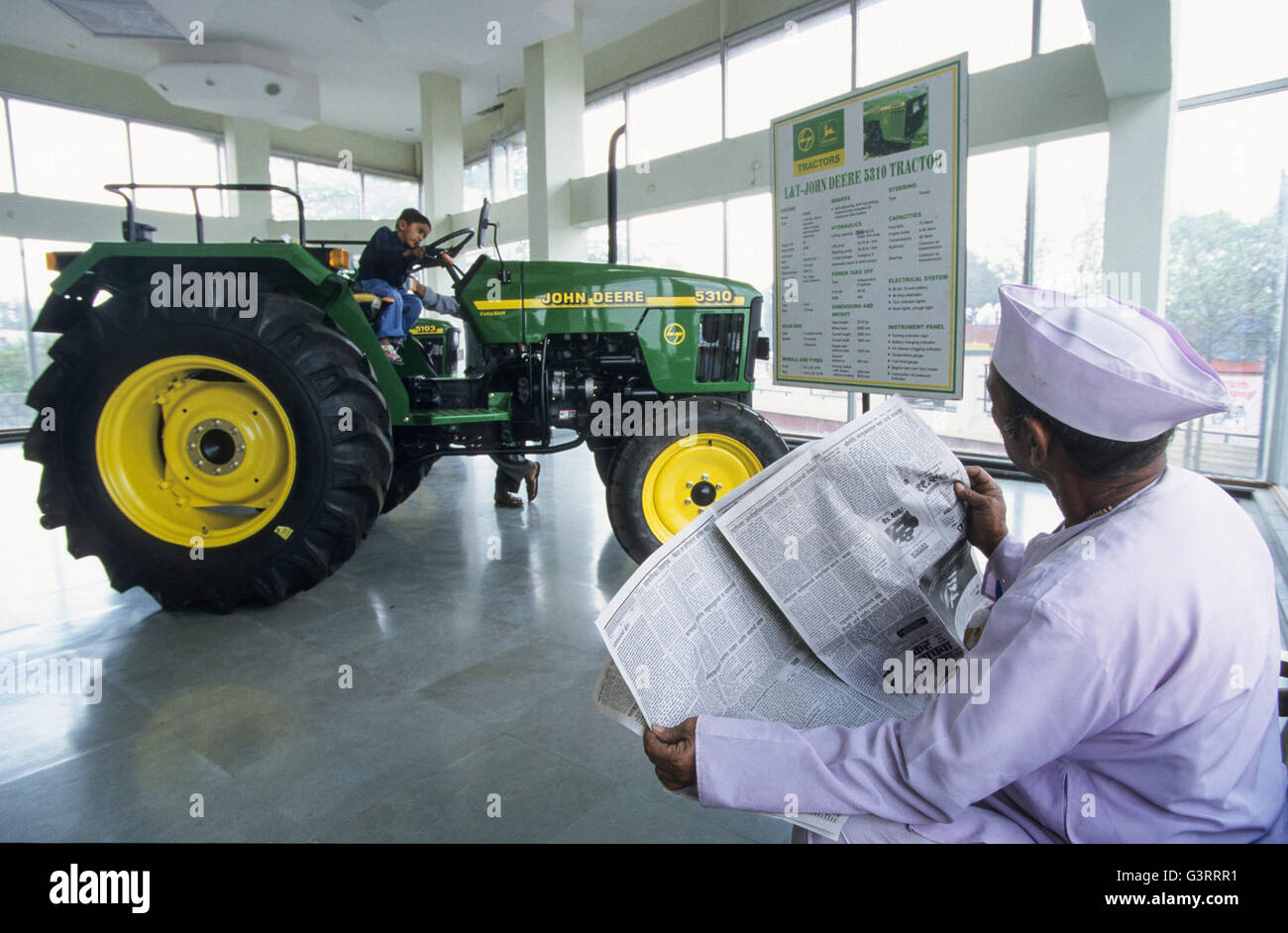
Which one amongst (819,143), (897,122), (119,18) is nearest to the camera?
(897,122)

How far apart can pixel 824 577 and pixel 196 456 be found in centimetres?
273

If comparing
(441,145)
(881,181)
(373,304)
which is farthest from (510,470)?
(441,145)

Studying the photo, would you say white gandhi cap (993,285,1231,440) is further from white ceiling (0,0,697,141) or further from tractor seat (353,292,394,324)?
white ceiling (0,0,697,141)

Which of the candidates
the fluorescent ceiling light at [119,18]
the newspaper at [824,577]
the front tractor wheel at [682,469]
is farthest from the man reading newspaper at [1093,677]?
the fluorescent ceiling light at [119,18]

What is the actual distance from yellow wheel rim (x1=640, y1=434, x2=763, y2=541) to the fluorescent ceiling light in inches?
301

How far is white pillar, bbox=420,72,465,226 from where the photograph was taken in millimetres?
10430

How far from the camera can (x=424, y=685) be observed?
2248 millimetres

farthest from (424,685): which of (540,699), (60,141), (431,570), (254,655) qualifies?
(60,141)

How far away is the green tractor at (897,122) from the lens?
1.69 meters

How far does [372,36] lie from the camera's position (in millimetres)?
9008

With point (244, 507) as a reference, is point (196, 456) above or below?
above

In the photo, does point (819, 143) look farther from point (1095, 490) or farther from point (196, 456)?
point (196, 456)

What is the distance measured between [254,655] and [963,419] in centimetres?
616

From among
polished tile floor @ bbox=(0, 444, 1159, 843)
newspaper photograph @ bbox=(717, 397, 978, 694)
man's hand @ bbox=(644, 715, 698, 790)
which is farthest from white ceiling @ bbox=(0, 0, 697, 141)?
man's hand @ bbox=(644, 715, 698, 790)
